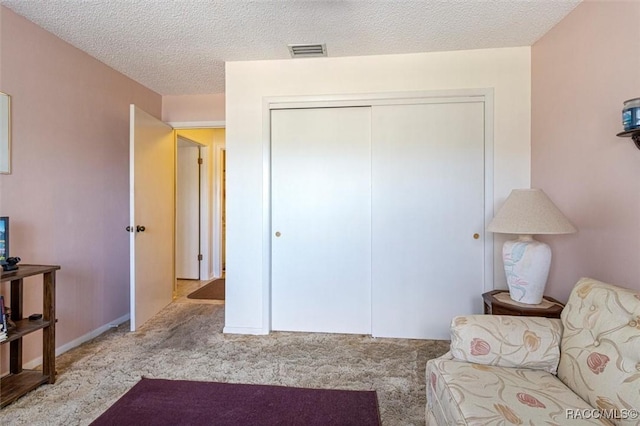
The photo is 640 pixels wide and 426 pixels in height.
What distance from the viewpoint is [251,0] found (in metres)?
1.94

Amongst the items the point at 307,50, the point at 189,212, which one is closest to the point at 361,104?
the point at 307,50

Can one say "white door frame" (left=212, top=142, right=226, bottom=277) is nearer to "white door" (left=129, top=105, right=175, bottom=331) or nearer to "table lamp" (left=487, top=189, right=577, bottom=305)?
"white door" (left=129, top=105, right=175, bottom=331)

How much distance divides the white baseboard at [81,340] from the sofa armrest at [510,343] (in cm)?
266

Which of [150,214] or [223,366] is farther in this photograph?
Result: [150,214]

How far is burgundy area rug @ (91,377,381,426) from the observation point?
1674 millimetres

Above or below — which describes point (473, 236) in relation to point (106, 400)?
above

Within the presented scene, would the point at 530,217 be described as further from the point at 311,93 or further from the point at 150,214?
the point at 150,214

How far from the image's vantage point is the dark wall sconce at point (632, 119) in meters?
1.42

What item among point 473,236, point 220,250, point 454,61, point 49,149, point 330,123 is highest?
point 454,61

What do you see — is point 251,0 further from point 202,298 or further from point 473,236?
point 202,298

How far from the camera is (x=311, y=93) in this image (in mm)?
2744

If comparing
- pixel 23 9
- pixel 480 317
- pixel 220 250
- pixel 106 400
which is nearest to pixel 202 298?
pixel 220 250

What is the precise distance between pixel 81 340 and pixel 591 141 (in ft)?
12.5

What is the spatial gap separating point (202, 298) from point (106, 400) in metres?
2.04
